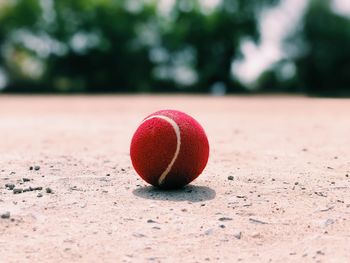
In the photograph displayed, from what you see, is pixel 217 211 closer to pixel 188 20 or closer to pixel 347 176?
pixel 347 176

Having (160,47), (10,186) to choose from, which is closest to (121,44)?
(160,47)

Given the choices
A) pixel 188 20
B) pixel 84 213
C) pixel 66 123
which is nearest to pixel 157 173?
pixel 84 213

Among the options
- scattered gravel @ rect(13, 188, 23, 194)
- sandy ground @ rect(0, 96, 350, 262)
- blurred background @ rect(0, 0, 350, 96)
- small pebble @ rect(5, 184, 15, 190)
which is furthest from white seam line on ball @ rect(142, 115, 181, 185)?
blurred background @ rect(0, 0, 350, 96)

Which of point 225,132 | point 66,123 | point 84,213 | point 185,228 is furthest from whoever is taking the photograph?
point 66,123

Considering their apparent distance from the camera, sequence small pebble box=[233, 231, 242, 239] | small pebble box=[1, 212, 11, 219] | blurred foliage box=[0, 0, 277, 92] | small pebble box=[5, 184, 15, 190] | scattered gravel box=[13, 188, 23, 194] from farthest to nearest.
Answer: blurred foliage box=[0, 0, 277, 92] → small pebble box=[5, 184, 15, 190] → scattered gravel box=[13, 188, 23, 194] → small pebble box=[1, 212, 11, 219] → small pebble box=[233, 231, 242, 239]

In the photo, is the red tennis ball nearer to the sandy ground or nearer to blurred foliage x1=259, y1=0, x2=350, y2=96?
the sandy ground

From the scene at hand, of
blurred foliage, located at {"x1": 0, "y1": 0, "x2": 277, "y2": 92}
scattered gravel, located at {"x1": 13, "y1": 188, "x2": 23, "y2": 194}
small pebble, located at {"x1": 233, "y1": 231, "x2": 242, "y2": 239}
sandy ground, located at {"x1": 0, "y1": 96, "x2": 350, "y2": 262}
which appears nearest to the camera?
sandy ground, located at {"x1": 0, "y1": 96, "x2": 350, "y2": 262}

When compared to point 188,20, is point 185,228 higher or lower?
lower
